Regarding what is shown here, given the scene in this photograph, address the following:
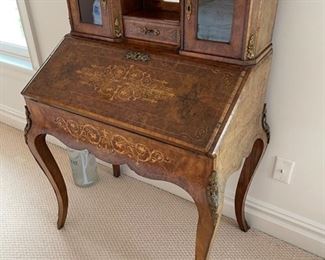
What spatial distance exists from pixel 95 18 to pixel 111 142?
0.46 meters

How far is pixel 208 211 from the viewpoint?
91 centimetres

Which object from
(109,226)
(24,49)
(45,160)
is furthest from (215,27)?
(24,49)

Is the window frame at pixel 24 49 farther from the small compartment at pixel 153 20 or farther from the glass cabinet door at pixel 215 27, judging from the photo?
the glass cabinet door at pixel 215 27

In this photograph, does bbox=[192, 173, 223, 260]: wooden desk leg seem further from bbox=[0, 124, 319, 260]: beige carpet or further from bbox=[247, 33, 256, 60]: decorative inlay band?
bbox=[0, 124, 319, 260]: beige carpet

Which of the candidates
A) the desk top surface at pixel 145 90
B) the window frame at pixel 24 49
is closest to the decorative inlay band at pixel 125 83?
the desk top surface at pixel 145 90

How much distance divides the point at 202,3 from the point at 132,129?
16.1 inches

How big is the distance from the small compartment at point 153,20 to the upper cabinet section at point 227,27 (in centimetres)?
7

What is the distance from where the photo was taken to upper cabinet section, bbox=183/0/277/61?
89cm

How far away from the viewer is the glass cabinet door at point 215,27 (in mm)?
909

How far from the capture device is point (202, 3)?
3.06 feet

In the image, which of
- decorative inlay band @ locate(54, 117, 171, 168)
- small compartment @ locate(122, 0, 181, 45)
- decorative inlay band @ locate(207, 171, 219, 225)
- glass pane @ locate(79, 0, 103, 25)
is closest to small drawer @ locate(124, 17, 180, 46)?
small compartment @ locate(122, 0, 181, 45)

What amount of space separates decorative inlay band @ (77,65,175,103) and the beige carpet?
0.76m

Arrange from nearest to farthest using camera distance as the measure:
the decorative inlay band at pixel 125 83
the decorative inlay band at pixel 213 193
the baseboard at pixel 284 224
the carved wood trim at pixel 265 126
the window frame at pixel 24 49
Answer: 1. the decorative inlay band at pixel 213 193
2. the decorative inlay band at pixel 125 83
3. the carved wood trim at pixel 265 126
4. the baseboard at pixel 284 224
5. the window frame at pixel 24 49

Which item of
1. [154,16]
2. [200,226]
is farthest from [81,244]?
[154,16]
